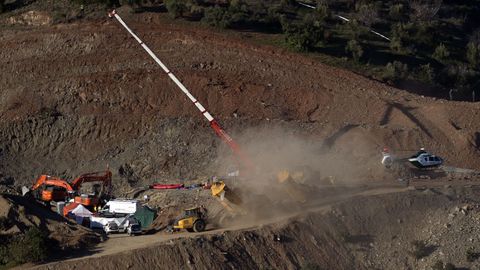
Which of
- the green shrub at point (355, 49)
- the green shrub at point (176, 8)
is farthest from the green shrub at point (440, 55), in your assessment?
the green shrub at point (176, 8)

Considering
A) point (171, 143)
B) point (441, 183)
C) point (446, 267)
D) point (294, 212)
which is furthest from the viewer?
point (171, 143)

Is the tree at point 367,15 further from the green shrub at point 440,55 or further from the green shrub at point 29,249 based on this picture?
the green shrub at point 29,249

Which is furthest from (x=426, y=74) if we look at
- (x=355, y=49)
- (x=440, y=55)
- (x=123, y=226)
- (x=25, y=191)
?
(x=25, y=191)

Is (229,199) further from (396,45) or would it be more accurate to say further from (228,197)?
(396,45)

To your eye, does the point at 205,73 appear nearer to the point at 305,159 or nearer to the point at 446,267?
the point at 305,159

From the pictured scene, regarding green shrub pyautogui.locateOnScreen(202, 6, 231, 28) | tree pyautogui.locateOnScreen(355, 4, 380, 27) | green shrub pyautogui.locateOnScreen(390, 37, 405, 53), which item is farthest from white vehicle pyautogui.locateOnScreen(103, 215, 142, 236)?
tree pyautogui.locateOnScreen(355, 4, 380, 27)

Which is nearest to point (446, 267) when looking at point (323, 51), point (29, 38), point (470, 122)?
point (470, 122)
